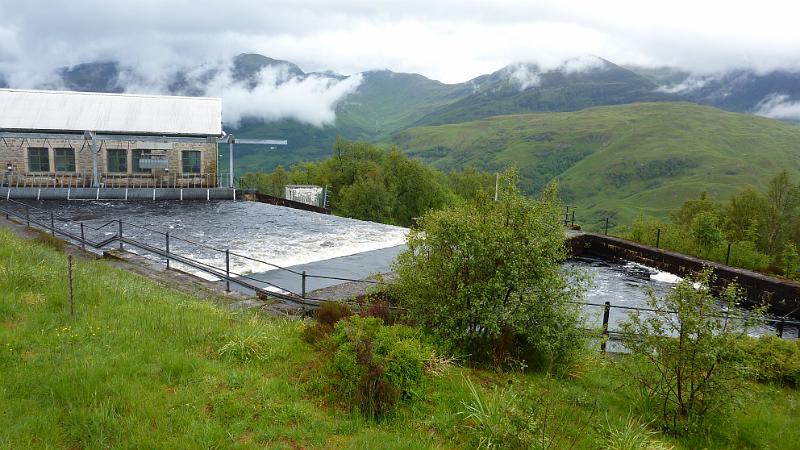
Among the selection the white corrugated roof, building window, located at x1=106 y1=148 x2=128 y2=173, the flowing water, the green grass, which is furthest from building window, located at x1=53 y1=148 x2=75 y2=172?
the green grass

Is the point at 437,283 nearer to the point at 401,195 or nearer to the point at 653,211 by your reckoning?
the point at 401,195

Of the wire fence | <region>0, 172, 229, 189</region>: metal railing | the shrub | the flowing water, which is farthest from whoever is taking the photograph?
<region>0, 172, 229, 189</region>: metal railing

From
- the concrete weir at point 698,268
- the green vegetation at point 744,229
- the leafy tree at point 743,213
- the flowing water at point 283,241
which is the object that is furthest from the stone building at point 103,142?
the leafy tree at point 743,213

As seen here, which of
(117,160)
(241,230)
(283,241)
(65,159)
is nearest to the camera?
(283,241)

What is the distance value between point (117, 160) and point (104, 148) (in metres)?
0.98

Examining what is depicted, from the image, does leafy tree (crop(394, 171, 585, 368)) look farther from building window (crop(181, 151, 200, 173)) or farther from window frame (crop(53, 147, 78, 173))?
window frame (crop(53, 147, 78, 173))

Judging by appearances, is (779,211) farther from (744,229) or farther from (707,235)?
(707,235)

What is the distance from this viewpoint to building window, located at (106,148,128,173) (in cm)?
3281

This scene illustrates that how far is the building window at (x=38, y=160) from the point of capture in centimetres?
3180

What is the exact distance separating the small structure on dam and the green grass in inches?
949

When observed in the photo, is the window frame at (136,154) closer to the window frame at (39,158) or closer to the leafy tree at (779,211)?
the window frame at (39,158)

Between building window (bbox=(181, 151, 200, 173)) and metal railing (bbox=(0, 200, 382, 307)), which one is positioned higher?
building window (bbox=(181, 151, 200, 173))

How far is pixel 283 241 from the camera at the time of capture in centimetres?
2191

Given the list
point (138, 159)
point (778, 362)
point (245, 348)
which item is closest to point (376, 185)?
point (138, 159)
